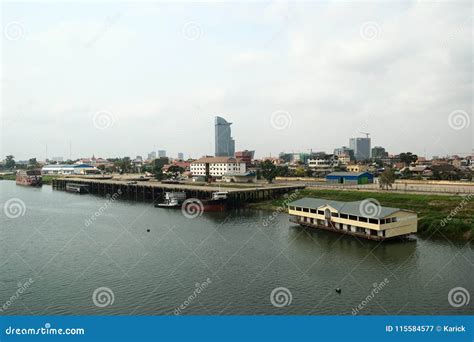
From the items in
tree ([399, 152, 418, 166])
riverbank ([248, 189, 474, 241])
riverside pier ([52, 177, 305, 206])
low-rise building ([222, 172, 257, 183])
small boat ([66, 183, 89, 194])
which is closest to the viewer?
riverbank ([248, 189, 474, 241])

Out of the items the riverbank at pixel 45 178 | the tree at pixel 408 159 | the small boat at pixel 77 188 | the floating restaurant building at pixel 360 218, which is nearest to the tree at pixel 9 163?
the riverbank at pixel 45 178

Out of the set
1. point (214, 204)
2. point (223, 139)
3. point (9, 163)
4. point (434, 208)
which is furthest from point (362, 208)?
point (9, 163)

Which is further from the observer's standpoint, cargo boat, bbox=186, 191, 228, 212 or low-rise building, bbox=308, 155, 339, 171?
low-rise building, bbox=308, 155, 339, 171

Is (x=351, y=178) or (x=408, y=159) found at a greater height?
(x=408, y=159)

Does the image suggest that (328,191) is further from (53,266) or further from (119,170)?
(119,170)

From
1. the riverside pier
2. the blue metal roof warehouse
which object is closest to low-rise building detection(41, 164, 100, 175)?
the riverside pier

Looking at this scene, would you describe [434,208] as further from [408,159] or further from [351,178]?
[408,159]

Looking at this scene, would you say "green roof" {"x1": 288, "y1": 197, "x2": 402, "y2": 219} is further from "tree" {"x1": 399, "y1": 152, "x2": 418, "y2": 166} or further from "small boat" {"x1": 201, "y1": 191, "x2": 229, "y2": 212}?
"tree" {"x1": 399, "y1": 152, "x2": 418, "y2": 166}

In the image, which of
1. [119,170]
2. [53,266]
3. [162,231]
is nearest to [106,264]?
[53,266]
